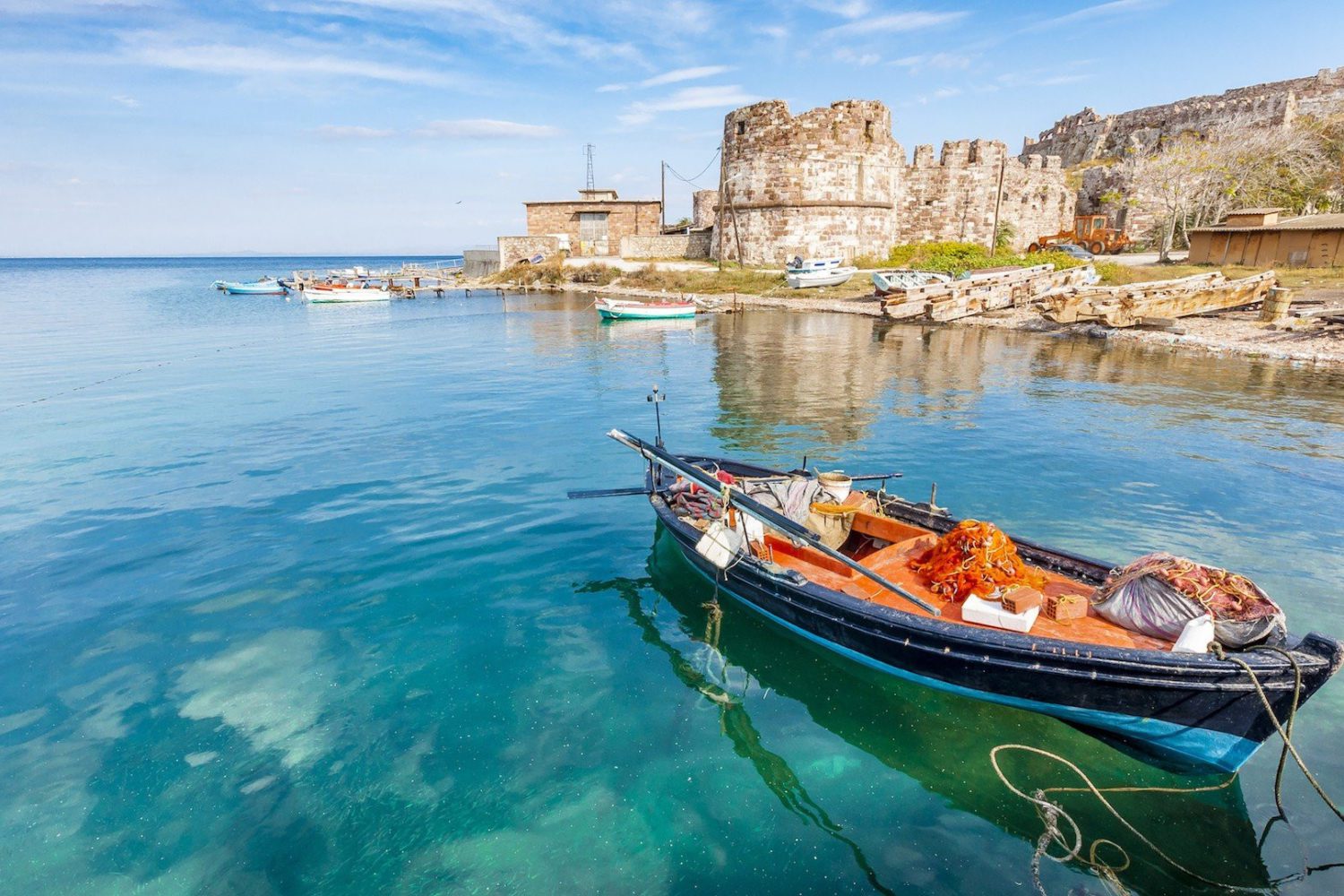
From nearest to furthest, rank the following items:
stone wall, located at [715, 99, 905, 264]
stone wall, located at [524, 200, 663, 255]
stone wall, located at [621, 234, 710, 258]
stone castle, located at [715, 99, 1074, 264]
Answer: stone wall, located at [715, 99, 905, 264] → stone castle, located at [715, 99, 1074, 264] → stone wall, located at [621, 234, 710, 258] → stone wall, located at [524, 200, 663, 255]

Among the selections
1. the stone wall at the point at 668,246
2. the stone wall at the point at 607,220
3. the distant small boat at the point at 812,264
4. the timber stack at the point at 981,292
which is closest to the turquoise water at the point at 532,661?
the timber stack at the point at 981,292

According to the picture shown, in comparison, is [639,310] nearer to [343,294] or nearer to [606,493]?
[343,294]

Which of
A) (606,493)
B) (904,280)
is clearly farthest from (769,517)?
(904,280)

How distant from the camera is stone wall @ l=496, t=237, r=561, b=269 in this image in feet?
224

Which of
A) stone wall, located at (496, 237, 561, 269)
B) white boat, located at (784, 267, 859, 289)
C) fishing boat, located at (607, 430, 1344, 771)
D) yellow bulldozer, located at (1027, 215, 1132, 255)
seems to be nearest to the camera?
fishing boat, located at (607, 430, 1344, 771)

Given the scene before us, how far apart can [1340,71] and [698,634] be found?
239 feet

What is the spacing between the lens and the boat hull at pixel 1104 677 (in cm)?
607

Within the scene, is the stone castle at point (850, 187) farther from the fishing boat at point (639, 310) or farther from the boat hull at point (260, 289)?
the boat hull at point (260, 289)

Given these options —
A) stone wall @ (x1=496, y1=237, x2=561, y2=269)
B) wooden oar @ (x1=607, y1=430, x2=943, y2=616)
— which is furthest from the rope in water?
stone wall @ (x1=496, y1=237, x2=561, y2=269)

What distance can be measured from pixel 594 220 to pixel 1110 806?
6607 cm

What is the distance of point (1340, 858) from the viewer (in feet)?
20.0

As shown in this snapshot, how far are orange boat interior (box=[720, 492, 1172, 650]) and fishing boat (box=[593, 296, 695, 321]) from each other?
3296 cm

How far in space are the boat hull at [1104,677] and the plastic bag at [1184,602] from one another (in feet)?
1.19

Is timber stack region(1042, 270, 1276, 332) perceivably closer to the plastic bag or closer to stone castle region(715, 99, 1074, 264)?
stone castle region(715, 99, 1074, 264)
